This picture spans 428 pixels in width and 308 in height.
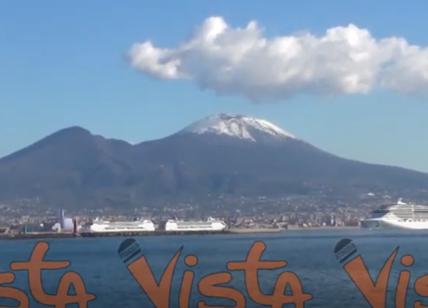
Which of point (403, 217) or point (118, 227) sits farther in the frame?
point (118, 227)

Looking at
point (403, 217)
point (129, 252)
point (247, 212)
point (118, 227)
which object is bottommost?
point (129, 252)

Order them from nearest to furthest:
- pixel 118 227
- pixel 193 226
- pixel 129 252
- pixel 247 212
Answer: pixel 129 252, pixel 118 227, pixel 193 226, pixel 247 212

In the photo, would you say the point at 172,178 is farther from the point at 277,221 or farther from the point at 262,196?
the point at 277,221

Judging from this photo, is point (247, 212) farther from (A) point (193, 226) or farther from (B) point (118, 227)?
(B) point (118, 227)

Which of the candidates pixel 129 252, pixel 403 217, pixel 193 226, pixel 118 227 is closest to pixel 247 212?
pixel 193 226

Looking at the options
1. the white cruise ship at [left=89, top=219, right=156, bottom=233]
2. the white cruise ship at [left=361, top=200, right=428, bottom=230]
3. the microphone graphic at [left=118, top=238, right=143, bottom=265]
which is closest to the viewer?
the microphone graphic at [left=118, top=238, right=143, bottom=265]

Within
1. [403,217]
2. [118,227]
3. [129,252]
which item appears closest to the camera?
[129,252]

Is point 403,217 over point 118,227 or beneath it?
beneath

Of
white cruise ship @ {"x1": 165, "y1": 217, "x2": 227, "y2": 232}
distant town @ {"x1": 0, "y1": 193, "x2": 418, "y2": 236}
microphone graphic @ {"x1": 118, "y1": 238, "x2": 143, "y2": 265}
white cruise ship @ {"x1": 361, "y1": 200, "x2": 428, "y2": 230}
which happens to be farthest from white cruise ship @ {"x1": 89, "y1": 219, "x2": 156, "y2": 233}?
microphone graphic @ {"x1": 118, "y1": 238, "x2": 143, "y2": 265}

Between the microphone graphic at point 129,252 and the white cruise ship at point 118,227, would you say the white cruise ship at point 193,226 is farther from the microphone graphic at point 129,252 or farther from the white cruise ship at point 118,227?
the microphone graphic at point 129,252

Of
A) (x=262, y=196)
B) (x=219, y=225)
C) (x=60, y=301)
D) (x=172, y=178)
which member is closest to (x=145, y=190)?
(x=172, y=178)

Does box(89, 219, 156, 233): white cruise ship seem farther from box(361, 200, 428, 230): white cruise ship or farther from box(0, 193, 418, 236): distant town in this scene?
box(361, 200, 428, 230): white cruise ship
